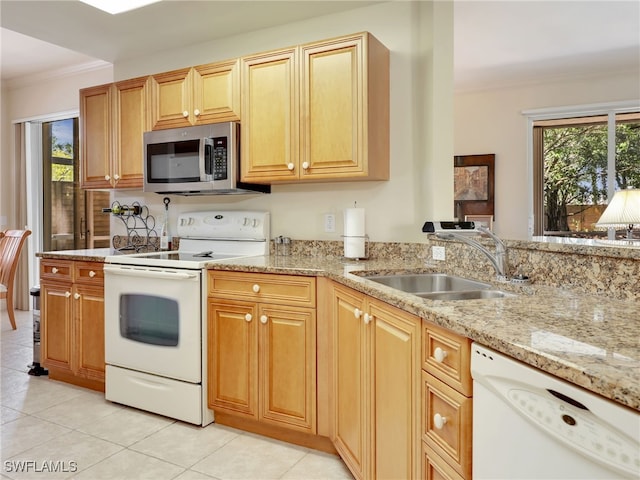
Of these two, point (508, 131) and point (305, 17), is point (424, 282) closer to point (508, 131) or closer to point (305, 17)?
point (305, 17)

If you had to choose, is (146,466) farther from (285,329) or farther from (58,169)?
(58,169)

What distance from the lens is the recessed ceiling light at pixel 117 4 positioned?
246 centimetres

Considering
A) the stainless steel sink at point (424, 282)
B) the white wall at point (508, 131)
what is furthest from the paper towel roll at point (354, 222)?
the white wall at point (508, 131)

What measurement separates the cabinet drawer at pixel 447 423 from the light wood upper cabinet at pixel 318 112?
1.33m

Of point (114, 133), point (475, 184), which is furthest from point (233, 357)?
point (475, 184)

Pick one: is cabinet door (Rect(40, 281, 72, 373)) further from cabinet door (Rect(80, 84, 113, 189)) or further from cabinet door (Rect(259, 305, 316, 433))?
cabinet door (Rect(259, 305, 316, 433))

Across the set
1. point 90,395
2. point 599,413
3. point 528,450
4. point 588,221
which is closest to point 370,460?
point 528,450

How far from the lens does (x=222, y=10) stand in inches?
106

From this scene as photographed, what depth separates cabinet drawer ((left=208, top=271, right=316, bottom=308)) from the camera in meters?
2.11

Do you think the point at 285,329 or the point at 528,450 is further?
the point at 285,329

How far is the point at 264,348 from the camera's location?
221 centimetres

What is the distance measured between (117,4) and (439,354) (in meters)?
2.49

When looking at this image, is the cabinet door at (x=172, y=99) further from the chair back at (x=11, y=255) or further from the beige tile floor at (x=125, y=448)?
the chair back at (x=11, y=255)

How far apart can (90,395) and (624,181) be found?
207 inches
